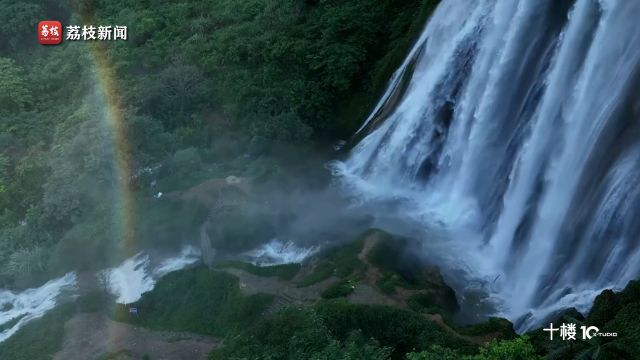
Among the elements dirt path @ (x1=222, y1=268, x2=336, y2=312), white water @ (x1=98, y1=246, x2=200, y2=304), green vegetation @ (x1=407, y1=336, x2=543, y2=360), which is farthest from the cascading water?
white water @ (x1=98, y1=246, x2=200, y2=304)

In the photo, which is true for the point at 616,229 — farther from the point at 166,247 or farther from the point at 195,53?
the point at 195,53

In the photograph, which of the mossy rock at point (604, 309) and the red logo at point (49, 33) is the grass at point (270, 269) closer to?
the mossy rock at point (604, 309)

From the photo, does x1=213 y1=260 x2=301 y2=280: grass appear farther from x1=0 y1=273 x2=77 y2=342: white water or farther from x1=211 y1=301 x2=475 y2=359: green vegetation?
x1=0 y1=273 x2=77 y2=342: white water

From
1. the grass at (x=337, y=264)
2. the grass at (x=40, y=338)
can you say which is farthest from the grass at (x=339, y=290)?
the grass at (x=40, y=338)

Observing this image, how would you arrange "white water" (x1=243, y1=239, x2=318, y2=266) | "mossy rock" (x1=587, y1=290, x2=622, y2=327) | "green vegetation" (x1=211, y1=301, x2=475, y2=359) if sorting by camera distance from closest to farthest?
"mossy rock" (x1=587, y1=290, x2=622, y2=327)
"green vegetation" (x1=211, y1=301, x2=475, y2=359)
"white water" (x1=243, y1=239, x2=318, y2=266)

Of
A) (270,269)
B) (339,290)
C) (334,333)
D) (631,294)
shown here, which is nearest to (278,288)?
(270,269)
